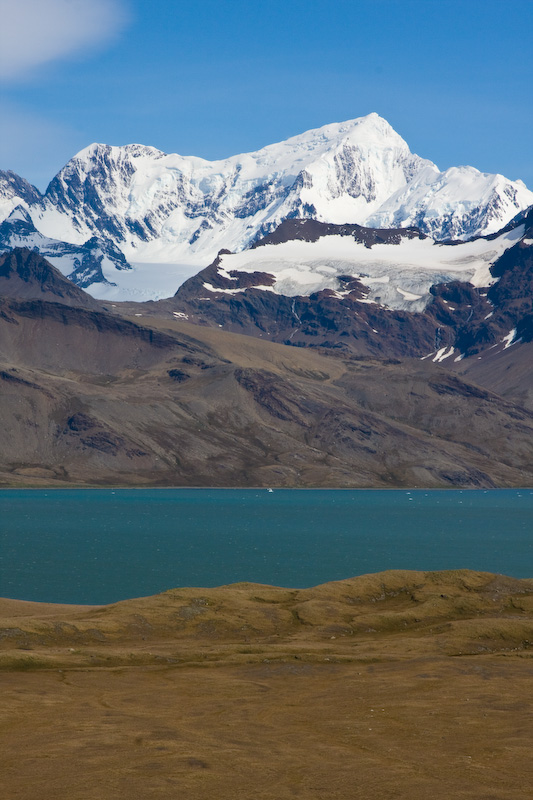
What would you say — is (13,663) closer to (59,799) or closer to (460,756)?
(59,799)

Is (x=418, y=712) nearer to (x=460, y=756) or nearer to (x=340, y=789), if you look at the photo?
(x=460, y=756)

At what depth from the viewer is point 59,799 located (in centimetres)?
3064

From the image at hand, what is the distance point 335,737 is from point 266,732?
3.15m

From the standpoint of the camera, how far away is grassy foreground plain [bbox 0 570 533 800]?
33188 mm

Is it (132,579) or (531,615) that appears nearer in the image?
(531,615)

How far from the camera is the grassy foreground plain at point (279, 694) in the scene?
33.2 m

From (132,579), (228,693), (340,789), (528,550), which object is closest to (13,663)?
(228,693)

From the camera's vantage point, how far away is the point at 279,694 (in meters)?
49.2

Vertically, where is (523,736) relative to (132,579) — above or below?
above

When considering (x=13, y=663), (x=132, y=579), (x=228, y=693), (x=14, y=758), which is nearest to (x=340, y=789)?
(x=14, y=758)

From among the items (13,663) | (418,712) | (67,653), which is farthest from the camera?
(67,653)

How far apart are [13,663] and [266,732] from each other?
20301 millimetres

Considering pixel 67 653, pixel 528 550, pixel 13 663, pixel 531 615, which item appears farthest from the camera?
pixel 528 550

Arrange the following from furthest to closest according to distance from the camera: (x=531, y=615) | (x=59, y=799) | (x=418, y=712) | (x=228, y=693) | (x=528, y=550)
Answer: (x=528, y=550) → (x=531, y=615) → (x=228, y=693) → (x=418, y=712) → (x=59, y=799)
